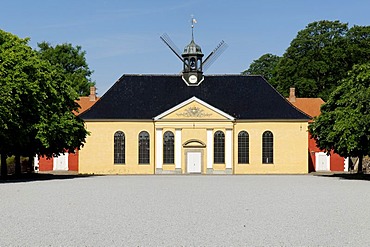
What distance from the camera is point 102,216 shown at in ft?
63.3

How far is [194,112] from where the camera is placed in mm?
62906

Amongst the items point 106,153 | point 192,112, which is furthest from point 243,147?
point 106,153

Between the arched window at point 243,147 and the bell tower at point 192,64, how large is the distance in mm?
7821

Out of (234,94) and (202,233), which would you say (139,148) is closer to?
(234,94)

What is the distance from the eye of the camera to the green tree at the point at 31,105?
41.2 m

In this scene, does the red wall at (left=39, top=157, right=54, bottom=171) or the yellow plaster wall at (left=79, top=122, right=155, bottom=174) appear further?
the red wall at (left=39, top=157, right=54, bottom=171)

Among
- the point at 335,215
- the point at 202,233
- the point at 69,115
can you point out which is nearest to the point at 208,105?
the point at 69,115

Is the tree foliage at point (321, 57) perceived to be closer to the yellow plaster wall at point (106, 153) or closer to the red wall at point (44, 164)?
the yellow plaster wall at point (106, 153)

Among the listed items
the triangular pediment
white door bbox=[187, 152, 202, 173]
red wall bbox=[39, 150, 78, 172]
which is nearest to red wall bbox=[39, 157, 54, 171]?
red wall bbox=[39, 150, 78, 172]

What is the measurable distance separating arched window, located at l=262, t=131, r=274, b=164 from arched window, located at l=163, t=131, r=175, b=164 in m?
8.77

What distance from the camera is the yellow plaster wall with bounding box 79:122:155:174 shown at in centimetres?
6291

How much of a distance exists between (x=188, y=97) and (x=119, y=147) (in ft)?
28.5

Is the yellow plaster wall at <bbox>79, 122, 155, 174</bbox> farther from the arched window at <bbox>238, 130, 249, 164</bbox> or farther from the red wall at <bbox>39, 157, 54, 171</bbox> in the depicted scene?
the red wall at <bbox>39, 157, 54, 171</bbox>

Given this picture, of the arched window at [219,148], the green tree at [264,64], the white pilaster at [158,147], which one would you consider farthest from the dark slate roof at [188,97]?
the green tree at [264,64]
